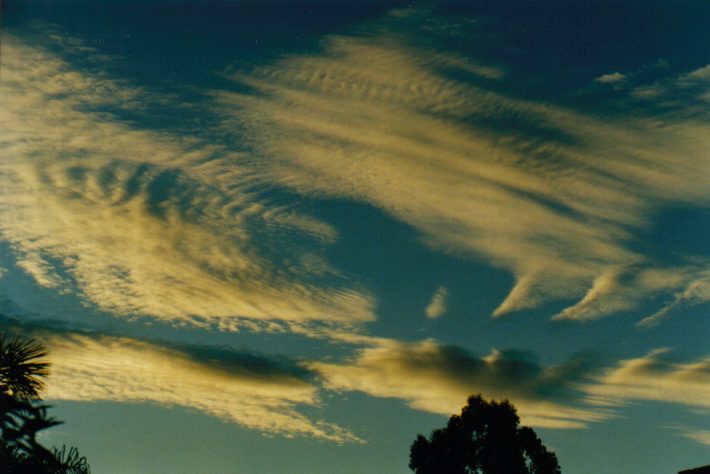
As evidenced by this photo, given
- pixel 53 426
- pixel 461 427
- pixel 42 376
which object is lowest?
pixel 53 426

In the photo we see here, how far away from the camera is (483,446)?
44.9m

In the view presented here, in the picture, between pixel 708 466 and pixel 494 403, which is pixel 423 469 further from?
pixel 708 466

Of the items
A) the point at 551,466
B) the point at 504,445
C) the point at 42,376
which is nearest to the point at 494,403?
the point at 504,445

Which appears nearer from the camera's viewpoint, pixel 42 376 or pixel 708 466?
pixel 42 376

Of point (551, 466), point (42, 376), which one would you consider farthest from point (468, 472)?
point (42, 376)

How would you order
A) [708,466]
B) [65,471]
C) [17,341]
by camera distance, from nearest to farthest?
1. [65,471]
2. [17,341]
3. [708,466]

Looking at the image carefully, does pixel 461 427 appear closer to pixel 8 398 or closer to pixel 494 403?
pixel 494 403

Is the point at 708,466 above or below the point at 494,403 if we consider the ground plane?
below

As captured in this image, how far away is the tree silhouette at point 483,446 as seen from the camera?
1720 inches

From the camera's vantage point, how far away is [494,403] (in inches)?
1820

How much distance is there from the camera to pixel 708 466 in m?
26.0

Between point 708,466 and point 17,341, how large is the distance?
29340 millimetres

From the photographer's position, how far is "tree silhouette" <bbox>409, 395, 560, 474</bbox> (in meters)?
43.7

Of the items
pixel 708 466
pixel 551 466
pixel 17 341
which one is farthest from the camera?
pixel 551 466
